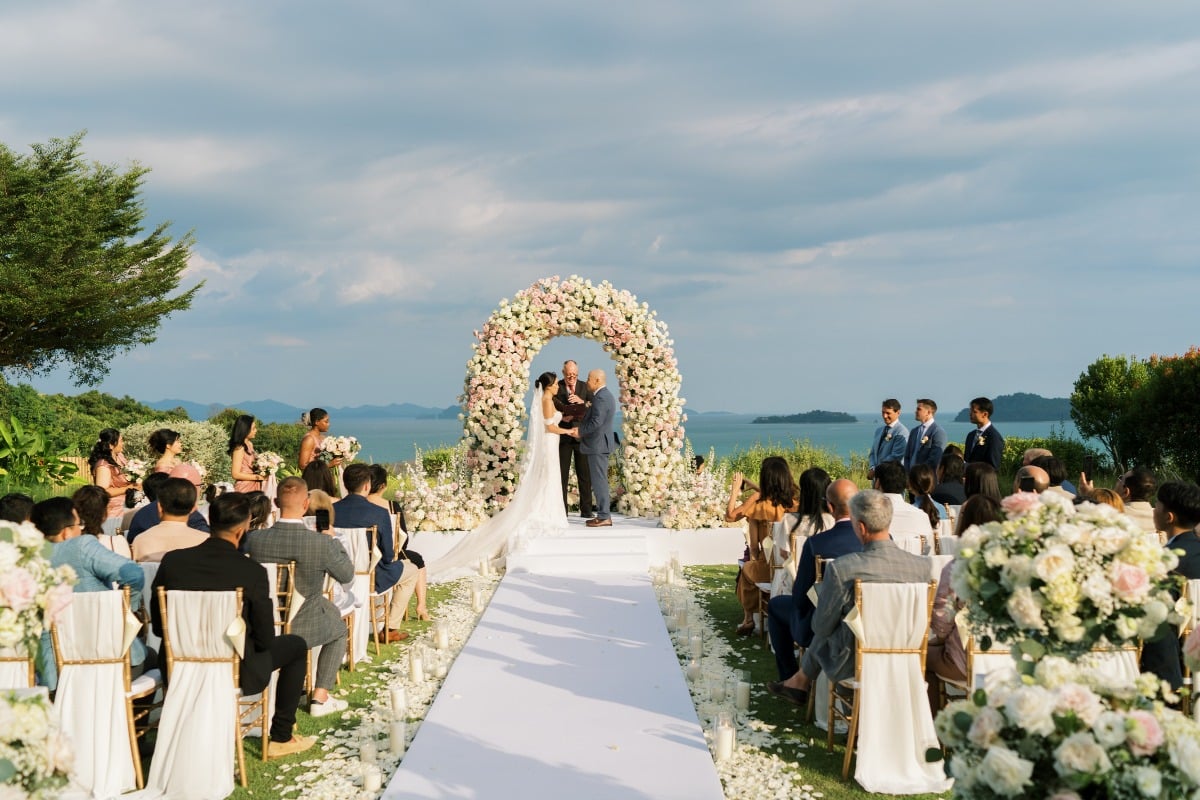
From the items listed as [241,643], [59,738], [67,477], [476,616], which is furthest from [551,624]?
[67,477]

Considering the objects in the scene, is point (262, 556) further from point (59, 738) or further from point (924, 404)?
point (924, 404)

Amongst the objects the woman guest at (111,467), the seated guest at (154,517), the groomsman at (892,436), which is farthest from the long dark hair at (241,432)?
the groomsman at (892,436)

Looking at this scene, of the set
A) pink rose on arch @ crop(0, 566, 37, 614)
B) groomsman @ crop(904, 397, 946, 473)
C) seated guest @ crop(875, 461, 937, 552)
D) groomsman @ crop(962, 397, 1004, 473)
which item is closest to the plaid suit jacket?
seated guest @ crop(875, 461, 937, 552)

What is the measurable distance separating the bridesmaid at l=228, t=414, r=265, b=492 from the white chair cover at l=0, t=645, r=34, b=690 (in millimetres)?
4525

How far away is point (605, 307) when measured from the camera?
42.5ft

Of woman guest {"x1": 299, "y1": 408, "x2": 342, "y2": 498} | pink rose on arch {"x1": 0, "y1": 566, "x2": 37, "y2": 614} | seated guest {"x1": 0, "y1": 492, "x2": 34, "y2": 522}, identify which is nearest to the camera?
pink rose on arch {"x1": 0, "y1": 566, "x2": 37, "y2": 614}

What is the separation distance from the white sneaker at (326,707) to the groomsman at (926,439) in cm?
672

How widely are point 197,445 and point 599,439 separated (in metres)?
12.4

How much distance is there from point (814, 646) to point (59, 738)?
12.4 feet

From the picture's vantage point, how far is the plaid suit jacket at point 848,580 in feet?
15.8

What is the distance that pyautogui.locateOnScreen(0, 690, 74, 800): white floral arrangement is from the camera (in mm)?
2305

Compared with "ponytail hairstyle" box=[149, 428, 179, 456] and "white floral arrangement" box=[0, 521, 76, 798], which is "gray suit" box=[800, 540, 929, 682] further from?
"ponytail hairstyle" box=[149, 428, 179, 456]

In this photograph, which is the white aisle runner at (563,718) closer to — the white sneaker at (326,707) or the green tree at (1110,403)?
the white sneaker at (326,707)

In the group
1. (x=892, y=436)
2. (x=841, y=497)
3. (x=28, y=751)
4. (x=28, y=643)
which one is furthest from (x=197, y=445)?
(x=28, y=751)
